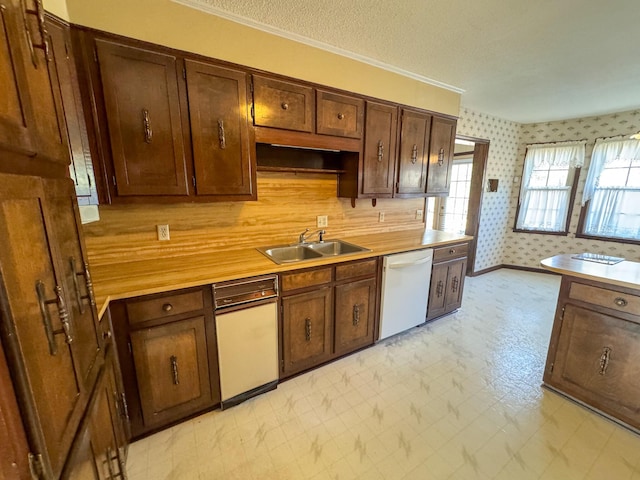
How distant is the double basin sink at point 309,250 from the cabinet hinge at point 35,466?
1617mm

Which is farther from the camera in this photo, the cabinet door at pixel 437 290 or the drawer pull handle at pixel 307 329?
the cabinet door at pixel 437 290

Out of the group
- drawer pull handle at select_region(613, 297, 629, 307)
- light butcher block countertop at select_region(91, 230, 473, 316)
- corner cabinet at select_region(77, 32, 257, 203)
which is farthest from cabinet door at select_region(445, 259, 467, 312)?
corner cabinet at select_region(77, 32, 257, 203)

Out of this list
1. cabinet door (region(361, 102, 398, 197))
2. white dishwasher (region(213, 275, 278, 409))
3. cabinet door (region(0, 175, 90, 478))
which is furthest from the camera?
cabinet door (region(361, 102, 398, 197))

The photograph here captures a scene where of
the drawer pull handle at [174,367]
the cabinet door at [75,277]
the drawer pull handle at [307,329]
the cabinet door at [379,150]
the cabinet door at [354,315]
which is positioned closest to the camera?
the cabinet door at [75,277]

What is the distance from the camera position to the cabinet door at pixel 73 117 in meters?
1.20

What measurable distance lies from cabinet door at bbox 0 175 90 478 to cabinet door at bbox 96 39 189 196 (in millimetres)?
905

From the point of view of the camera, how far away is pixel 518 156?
459cm

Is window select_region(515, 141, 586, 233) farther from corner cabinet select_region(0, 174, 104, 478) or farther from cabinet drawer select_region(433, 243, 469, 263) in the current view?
corner cabinet select_region(0, 174, 104, 478)

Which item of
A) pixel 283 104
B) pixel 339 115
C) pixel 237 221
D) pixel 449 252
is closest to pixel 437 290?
pixel 449 252

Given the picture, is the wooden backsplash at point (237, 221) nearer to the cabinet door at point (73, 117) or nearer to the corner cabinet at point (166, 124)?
the corner cabinet at point (166, 124)

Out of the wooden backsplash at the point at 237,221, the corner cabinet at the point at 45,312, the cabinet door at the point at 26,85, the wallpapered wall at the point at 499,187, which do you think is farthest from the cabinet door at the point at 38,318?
the wallpapered wall at the point at 499,187

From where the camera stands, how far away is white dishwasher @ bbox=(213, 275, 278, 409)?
66.7 inches

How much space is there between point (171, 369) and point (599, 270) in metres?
2.88

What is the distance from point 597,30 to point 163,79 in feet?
9.69
